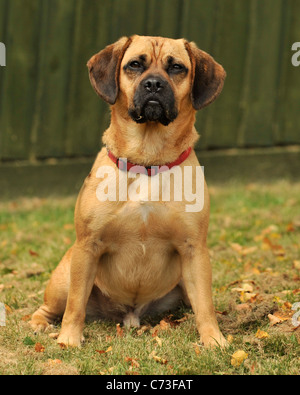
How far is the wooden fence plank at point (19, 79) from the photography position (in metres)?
7.24

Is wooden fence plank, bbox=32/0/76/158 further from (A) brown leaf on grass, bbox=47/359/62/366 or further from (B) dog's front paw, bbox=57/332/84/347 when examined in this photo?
(A) brown leaf on grass, bbox=47/359/62/366

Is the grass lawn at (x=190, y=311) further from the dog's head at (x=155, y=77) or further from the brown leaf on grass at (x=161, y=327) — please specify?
the dog's head at (x=155, y=77)

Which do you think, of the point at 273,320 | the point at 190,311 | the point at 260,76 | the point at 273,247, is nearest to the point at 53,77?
the point at 260,76

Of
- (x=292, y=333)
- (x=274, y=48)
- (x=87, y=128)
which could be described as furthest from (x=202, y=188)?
(x=274, y=48)

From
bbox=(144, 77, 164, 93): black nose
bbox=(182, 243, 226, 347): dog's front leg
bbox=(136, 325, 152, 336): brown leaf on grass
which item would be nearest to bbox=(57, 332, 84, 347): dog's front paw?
bbox=(136, 325, 152, 336): brown leaf on grass

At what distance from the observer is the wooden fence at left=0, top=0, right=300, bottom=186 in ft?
24.2

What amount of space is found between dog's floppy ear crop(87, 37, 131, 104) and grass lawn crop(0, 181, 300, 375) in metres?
1.48

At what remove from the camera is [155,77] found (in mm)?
3791

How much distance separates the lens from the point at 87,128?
7.73 meters

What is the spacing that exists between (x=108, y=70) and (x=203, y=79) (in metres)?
0.59

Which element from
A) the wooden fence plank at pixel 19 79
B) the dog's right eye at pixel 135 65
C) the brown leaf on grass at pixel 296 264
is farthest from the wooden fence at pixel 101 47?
the dog's right eye at pixel 135 65

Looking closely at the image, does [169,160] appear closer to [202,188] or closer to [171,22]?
[202,188]

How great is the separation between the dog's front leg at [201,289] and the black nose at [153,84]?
0.93m

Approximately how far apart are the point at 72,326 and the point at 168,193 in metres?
0.97
